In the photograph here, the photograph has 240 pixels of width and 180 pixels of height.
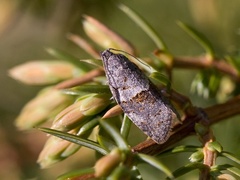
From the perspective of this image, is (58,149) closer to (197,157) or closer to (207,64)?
(197,157)

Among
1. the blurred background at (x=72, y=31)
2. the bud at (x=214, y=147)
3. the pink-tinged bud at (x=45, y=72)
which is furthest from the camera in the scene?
the blurred background at (x=72, y=31)

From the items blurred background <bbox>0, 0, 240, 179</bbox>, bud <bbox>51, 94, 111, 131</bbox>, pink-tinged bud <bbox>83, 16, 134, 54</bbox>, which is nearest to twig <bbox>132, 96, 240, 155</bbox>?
bud <bbox>51, 94, 111, 131</bbox>

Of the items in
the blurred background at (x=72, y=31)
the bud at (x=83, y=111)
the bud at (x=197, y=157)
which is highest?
the blurred background at (x=72, y=31)

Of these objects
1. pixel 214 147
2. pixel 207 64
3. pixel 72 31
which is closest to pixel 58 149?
pixel 214 147

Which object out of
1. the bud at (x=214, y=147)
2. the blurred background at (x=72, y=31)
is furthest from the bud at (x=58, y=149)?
the blurred background at (x=72, y=31)

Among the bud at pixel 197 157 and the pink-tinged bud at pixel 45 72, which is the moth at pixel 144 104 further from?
the pink-tinged bud at pixel 45 72
